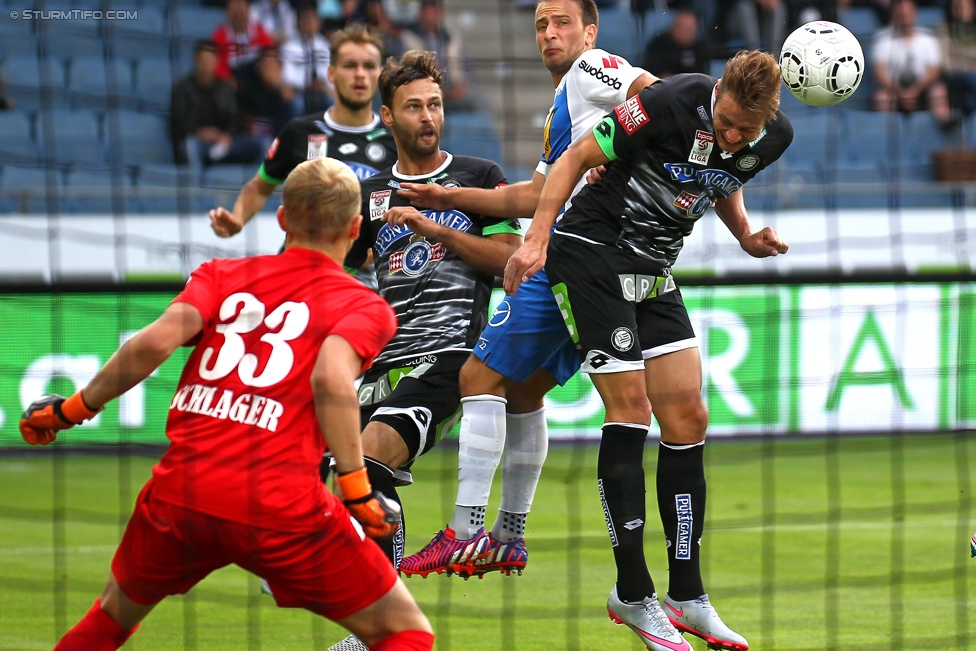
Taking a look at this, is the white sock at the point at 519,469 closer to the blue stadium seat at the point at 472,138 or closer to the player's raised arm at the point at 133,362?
the player's raised arm at the point at 133,362

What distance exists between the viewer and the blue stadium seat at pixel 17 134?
1073cm

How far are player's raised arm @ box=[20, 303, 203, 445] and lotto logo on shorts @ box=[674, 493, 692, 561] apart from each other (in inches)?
80.1

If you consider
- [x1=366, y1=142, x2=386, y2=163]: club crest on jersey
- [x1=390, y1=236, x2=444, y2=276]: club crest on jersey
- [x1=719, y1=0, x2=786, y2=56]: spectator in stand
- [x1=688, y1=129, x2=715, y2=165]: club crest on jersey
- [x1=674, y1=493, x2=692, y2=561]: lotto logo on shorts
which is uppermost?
[x1=719, y1=0, x2=786, y2=56]: spectator in stand

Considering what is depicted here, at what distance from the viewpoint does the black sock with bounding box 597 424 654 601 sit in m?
4.22

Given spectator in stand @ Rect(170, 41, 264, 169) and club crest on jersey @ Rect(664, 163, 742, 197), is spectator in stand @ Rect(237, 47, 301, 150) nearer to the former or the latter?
spectator in stand @ Rect(170, 41, 264, 169)

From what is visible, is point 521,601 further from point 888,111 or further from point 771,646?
point 888,111

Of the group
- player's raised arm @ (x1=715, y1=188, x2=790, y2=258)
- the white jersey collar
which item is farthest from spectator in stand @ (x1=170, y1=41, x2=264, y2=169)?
player's raised arm @ (x1=715, y1=188, x2=790, y2=258)

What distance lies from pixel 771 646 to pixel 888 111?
8013 millimetres

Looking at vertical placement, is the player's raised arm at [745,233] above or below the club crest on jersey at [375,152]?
below

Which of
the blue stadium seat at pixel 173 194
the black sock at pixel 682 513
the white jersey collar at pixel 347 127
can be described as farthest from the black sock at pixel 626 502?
the blue stadium seat at pixel 173 194

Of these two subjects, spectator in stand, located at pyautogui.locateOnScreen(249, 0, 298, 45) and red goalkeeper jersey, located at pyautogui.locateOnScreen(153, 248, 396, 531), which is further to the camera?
spectator in stand, located at pyautogui.locateOnScreen(249, 0, 298, 45)

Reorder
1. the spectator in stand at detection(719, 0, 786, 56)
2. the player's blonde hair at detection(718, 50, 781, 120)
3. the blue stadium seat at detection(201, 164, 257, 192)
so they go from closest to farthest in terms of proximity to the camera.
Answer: the player's blonde hair at detection(718, 50, 781, 120)
the blue stadium seat at detection(201, 164, 257, 192)
the spectator in stand at detection(719, 0, 786, 56)

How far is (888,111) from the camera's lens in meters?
11.3

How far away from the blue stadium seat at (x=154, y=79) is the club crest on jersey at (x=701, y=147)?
7.61 meters
